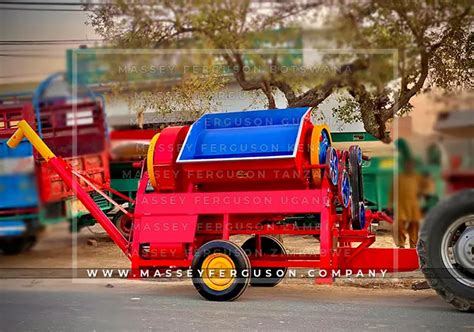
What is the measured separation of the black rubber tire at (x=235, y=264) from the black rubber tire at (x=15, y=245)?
226 cm

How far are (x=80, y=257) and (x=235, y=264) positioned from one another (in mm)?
2235

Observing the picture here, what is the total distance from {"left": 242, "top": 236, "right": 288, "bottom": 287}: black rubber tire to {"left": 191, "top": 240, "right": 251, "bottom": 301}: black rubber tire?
2.40 ft

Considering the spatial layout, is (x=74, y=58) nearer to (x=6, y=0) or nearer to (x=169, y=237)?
(x=6, y=0)

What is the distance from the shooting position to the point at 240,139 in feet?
22.2

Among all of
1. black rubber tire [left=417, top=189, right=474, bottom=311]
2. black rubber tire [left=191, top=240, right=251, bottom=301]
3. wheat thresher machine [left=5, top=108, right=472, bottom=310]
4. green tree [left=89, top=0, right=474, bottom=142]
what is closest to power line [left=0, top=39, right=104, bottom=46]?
green tree [left=89, top=0, right=474, bottom=142]

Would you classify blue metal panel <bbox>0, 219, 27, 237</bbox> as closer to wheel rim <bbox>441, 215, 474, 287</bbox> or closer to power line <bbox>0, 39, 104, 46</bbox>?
power line <bbox>0, 39, 104, 46</bbox>

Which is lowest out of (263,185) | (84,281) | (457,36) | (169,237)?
(84,281)

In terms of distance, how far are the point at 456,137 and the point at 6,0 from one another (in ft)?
11.2

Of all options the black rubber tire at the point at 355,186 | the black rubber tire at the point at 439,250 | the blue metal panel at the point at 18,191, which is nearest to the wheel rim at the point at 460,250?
the black rubber tire at the point at 439,250

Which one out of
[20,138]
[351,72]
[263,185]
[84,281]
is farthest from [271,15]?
[84,281]

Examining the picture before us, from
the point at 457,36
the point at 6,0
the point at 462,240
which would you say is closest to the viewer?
the point at 6,0

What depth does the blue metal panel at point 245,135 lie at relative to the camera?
6.68m

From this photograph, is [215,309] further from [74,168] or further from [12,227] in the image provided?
[12,227]

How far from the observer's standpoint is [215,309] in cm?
659
